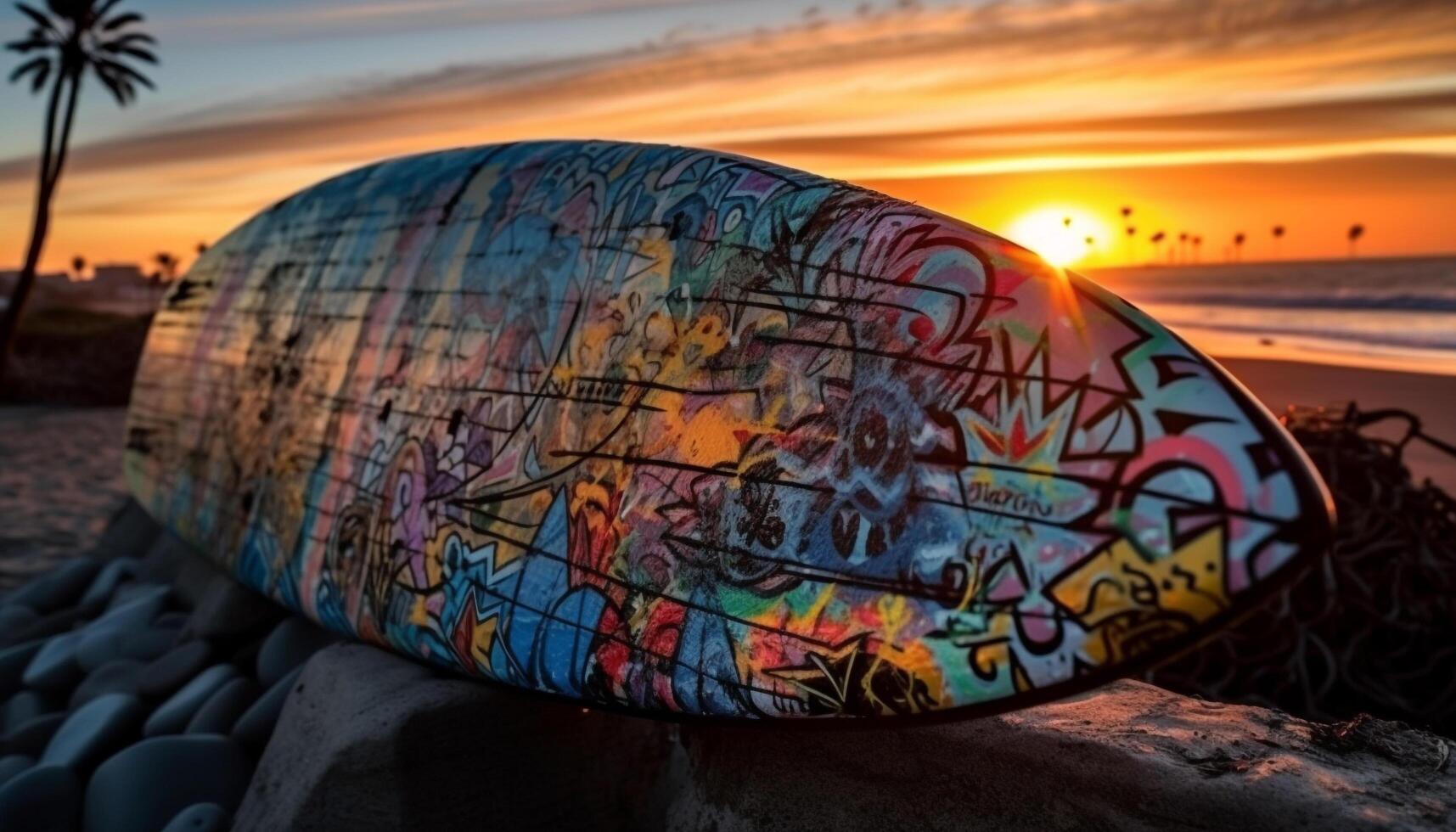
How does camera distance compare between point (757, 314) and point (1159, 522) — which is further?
point (757, 314)

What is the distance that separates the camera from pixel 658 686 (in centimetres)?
231

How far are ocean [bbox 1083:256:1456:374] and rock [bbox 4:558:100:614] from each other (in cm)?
526

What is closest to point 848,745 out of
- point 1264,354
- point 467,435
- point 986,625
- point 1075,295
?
point 986,625

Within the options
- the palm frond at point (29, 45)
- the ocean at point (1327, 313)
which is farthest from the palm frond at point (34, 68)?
the ocean at point (1327, 313)

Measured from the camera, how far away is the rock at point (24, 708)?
→ 4062 millimetres

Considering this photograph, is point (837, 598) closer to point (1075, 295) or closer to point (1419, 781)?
point (1075, 295)

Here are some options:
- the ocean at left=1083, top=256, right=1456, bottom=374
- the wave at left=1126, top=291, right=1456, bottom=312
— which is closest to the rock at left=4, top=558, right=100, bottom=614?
the ocean at left=1083, top=256, right=1456, bottom=374

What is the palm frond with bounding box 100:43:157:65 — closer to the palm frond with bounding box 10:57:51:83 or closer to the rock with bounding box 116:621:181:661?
the palm frond with bounding box 10:57:51:83

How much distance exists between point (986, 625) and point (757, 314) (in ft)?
2.85

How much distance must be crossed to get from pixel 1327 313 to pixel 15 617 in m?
20.7

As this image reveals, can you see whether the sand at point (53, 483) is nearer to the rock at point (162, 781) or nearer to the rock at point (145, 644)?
the rock at point (145, 644)

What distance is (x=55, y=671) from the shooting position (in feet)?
13.8

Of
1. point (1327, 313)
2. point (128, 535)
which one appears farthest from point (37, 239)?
point (1327, 313)

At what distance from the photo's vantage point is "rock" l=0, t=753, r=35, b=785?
356 cm
